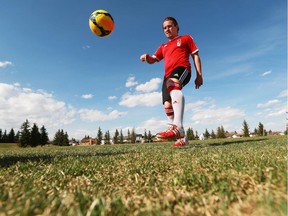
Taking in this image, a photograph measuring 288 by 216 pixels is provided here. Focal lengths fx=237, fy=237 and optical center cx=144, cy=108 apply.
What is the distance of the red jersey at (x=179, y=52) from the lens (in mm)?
7309

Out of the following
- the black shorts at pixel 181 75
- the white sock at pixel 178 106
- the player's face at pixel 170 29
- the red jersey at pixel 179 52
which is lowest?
the white sock at pixel 178 106

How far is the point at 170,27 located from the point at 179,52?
1066 mm

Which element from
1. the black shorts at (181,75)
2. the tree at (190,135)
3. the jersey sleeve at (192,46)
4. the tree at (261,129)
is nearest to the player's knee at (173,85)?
the black shorts at (181,75)

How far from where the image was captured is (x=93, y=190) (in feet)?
6.86

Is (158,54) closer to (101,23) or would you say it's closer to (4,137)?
(101,23)

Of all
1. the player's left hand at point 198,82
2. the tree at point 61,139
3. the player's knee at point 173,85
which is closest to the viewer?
the player's knee at point 173,85

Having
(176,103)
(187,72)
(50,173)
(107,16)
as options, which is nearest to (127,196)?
(50,173)

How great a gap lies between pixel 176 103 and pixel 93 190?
16.2 feet

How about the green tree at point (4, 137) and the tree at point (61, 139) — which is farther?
the green tree at point (4, 137)

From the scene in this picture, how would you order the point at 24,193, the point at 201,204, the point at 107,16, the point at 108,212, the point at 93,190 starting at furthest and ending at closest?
the point at 107,16
the point at 93,190
the point at 24,193
the point at 201,204
the point at 108,212

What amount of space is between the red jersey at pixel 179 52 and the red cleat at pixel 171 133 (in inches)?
74.0

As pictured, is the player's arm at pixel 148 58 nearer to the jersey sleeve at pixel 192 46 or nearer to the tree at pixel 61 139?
the jersey sleeve at pixel 192 46

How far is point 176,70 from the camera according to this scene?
23.3 ft

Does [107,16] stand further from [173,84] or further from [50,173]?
[50,173]
